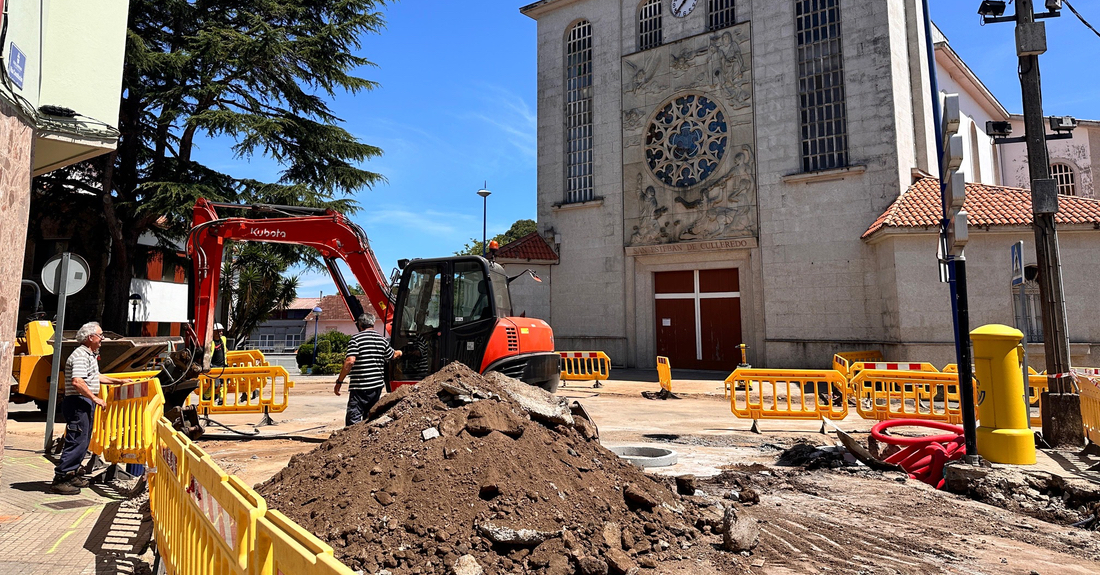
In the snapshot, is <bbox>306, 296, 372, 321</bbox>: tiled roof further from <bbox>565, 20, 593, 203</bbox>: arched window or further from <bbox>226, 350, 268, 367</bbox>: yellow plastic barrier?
<bbox>226, 350, 268, 367</bbox>: yellow plastic barrier

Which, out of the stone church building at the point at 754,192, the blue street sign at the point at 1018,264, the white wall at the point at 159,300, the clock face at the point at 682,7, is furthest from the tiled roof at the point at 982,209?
the white wall at the point at 159,300

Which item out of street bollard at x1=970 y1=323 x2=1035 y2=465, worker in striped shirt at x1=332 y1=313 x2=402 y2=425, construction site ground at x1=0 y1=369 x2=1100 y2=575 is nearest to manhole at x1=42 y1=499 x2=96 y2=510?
construction site ground at x1=0 y1=369 x2=1100 y2=575

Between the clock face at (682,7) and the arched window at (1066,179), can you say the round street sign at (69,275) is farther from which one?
the arched window at (1066,179)

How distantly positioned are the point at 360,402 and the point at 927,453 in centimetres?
698

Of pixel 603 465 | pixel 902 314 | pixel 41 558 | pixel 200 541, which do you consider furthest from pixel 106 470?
pixel 902 314

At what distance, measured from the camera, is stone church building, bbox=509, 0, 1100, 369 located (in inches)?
623

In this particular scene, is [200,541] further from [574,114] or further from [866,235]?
[574,114]

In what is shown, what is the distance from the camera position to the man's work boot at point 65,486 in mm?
6152

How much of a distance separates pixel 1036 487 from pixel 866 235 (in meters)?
12.6

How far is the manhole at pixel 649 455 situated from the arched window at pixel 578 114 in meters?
16.2

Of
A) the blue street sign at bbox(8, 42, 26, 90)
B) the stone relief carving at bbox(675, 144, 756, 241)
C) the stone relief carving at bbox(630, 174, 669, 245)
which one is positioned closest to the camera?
the blue street sign at bbox(8, 42, 26, 90)

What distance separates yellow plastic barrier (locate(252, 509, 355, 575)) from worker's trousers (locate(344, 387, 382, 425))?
5158 mm

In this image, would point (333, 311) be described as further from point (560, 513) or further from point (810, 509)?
point (560, 513)

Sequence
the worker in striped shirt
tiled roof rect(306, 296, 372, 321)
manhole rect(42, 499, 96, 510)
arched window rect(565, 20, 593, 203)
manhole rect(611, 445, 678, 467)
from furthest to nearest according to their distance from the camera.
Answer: tiled roof rect(306, 296, 372, 321) → arched window rect(565, 20, 593, 203) → the worker in striped shirt → manhole rect(611, 445, 678, 467) → manhole rect(42, 499, 96, 510)
